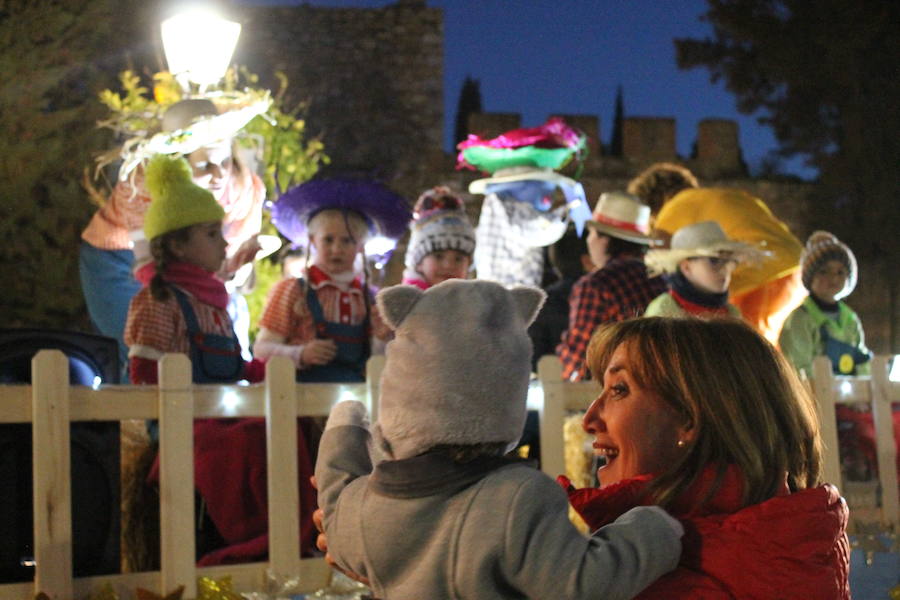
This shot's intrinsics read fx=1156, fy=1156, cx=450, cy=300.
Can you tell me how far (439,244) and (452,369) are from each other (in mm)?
3278

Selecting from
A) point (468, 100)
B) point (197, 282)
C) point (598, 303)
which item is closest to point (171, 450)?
point (197, 282)

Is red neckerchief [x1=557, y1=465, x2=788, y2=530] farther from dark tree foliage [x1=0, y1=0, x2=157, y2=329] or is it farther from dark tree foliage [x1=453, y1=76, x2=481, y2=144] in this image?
dark tree foliage [x1=453, y1=76, x2=481, y2=144]

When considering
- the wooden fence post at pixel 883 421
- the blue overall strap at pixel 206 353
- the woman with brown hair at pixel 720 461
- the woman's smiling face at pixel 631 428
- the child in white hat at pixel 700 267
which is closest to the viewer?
the woman with brown hair at pixel 720 461

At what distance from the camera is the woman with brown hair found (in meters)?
1.91

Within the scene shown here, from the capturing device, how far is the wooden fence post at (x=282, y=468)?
395 cm

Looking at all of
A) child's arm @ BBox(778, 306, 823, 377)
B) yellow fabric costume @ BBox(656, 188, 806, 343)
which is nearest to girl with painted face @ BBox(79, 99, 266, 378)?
yellow fabric costume @ BBox(656, 188, 806, 343)

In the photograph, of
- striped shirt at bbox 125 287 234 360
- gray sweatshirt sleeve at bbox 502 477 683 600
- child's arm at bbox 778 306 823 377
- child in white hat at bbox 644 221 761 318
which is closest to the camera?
gray sweatshirt sleeve at bbox 502 477 683 600

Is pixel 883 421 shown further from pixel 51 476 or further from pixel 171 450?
pixel 51 476

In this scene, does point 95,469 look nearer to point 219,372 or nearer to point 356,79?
point 219,372

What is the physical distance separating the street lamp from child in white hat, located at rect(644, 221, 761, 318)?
271 centimetres

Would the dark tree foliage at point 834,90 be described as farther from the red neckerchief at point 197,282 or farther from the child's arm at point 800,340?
the red neckerchief at point 197,282

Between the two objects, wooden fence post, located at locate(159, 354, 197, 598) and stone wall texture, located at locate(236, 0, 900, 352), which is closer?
wooden fence post, located at locate(159, 354, 197, 598)

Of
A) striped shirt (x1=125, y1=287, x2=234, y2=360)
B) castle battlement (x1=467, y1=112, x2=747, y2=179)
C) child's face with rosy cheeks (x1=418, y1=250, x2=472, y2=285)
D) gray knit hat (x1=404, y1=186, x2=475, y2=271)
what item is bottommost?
striped shirt (x1=125, y1=287, x2=234, y2=360)

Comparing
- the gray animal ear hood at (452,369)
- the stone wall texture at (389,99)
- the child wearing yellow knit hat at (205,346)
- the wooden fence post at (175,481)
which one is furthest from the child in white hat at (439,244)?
the stone wall texture at (389,99)
